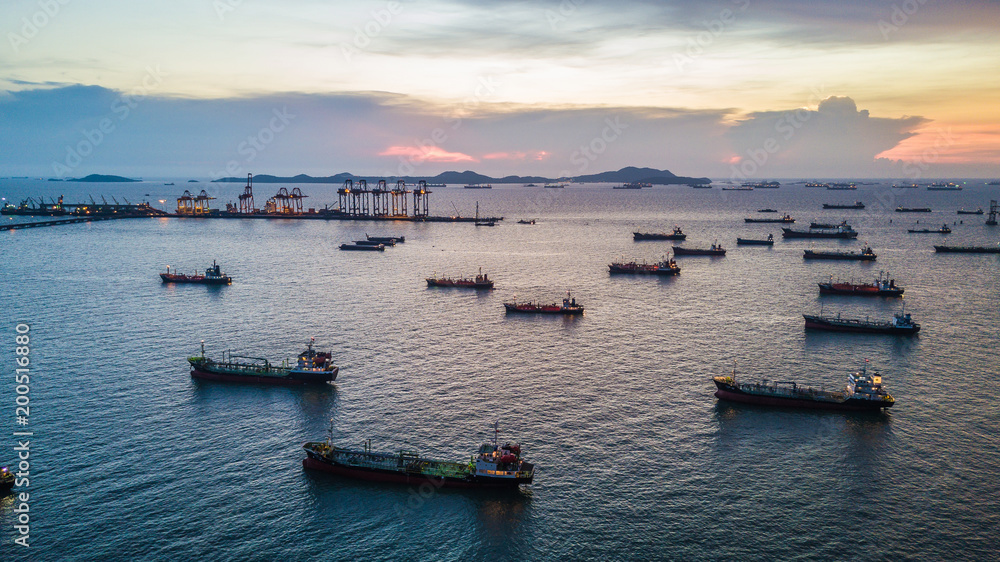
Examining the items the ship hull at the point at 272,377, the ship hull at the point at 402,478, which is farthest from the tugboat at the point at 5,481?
the ship hull at the point at 272,377

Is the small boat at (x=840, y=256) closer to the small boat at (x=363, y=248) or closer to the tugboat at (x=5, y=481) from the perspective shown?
the small boat at (x=363, y=248)

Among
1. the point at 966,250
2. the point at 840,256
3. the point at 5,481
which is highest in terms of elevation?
the point at 966,250

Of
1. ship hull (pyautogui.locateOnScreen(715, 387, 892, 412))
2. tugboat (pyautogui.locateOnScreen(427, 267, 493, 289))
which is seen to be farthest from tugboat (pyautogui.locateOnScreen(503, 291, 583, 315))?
ship hull (pyautogui.locateOnScreen(715, 387, 892, 412))

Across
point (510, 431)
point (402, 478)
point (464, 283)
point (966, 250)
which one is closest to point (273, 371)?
point (402, 478)

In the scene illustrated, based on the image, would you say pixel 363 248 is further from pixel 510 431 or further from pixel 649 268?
pixel 510 431

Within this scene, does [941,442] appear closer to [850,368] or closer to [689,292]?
[850,368]

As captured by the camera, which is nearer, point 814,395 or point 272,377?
point 814,395
